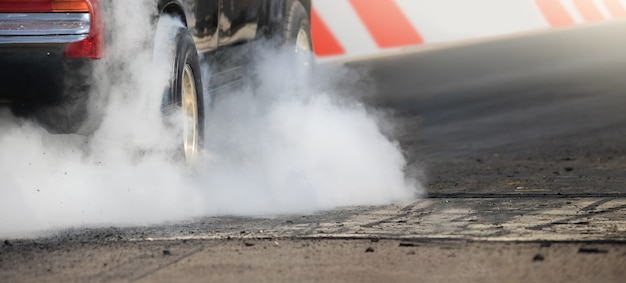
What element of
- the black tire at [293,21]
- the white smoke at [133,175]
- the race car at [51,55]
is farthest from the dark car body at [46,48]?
the black tire at [293,21]

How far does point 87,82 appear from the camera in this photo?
6.13 metres

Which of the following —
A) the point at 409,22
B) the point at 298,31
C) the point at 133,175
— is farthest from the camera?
the point at 409,22

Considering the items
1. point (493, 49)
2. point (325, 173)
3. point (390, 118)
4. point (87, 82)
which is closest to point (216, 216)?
point (87, 82)

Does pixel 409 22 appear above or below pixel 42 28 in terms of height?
above

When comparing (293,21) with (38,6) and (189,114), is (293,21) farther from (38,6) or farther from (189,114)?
(38,6)

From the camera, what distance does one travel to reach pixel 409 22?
39.8 feet

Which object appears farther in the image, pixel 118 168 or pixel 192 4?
pixel 192 4

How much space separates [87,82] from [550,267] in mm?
2253

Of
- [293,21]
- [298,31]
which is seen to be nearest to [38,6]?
[293,21]

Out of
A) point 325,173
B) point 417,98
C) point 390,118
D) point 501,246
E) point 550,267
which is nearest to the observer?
point 550,267

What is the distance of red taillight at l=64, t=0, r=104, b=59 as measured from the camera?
6055 mm

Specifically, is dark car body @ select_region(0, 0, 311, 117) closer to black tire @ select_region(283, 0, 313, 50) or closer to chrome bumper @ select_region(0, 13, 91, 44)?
chrome bumper @ select_region(0, 13, 91, 44)

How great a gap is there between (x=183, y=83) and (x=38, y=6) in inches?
46.2

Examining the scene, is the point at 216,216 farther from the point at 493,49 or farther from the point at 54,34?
the point at 493,49
